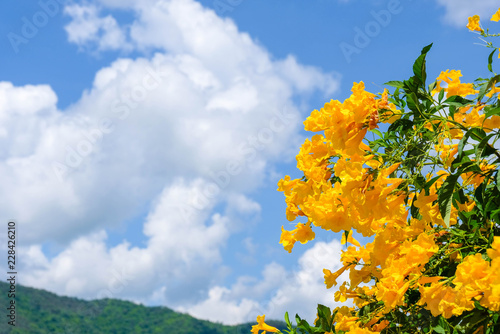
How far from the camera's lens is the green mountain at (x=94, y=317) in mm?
34500

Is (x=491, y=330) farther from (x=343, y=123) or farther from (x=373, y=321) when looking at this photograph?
(x=343, y=123)

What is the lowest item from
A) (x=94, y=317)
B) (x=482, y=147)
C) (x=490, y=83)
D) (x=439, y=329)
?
(x=439, y=329)

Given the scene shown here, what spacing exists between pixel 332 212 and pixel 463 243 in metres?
0.58

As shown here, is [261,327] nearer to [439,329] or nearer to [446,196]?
[439,329]

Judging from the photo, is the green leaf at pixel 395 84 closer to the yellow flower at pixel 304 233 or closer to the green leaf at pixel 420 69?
the green leaf at pixel 420 69

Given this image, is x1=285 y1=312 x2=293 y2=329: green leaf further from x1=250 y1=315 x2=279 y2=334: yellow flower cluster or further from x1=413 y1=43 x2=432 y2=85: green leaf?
x1=413 y1=43 x2=432 y2=85: green leaf

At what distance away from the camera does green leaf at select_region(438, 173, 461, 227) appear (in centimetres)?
205

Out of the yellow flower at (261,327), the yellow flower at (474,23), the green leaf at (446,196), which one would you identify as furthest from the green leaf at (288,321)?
the yellow flower at (474,23)

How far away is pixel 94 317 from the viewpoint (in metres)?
38.5

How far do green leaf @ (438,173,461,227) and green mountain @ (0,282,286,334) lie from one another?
31261 mm

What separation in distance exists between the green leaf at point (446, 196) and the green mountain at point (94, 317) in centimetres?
3126

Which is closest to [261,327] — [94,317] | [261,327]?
[261,327]

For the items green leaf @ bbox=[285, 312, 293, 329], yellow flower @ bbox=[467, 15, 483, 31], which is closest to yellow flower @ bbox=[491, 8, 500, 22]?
yellow flower @ bbox=[467, 15, 483, 31]

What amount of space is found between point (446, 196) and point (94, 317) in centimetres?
3979
